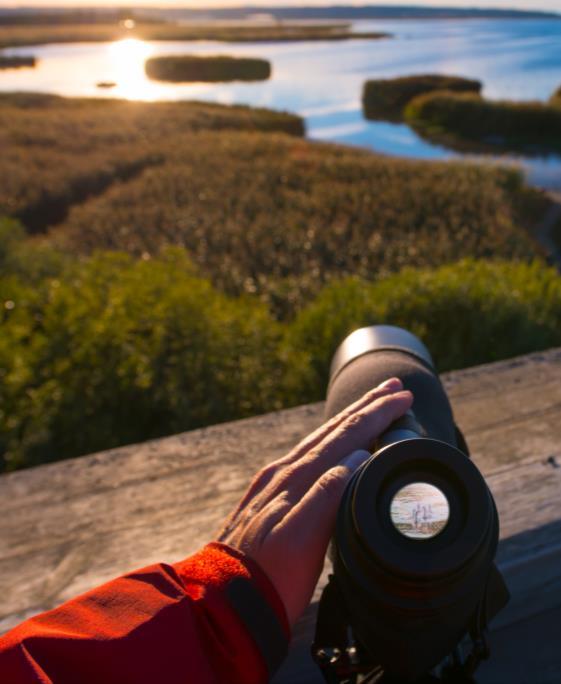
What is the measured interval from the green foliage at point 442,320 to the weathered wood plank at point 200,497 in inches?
47.1

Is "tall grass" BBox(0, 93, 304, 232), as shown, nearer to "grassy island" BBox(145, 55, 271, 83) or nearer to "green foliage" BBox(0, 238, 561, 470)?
"green foliage" BBox(0, 238, 561, 470)

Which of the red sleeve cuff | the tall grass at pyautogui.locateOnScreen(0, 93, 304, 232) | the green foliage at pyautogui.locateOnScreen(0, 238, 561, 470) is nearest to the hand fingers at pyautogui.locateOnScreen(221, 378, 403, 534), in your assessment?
the red sleeve cuff

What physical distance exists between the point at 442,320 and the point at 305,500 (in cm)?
248

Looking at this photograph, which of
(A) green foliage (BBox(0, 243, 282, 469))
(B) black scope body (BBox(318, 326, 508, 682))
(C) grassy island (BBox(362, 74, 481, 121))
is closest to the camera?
(B) black scope body (BBox(318, 326, 508, 682))

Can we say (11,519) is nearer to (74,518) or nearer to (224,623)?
(74,518)

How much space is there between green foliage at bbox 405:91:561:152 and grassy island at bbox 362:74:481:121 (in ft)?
9.40

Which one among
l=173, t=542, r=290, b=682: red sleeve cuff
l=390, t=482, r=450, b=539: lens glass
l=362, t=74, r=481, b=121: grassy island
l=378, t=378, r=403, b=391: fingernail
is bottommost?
l=173, t=542, r=290, b=682: red sleeve cuff

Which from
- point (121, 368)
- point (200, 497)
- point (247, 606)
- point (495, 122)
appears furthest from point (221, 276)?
point (495, 122)

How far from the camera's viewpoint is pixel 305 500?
75 centimetres

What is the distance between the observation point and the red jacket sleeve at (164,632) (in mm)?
618

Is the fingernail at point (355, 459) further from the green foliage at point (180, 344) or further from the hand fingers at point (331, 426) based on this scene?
the green foliage at point (180, 344)

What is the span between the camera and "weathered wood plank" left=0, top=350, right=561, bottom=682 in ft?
3.38

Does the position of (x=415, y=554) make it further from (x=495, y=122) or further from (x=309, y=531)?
(x=495, y=122)

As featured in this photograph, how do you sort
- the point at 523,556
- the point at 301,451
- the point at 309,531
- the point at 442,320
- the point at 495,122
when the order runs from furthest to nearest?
1. the point at 495,122
2. the point at 442,320
3. the point at 523,556
4. the point at 301,451
5. the point at 309,531
